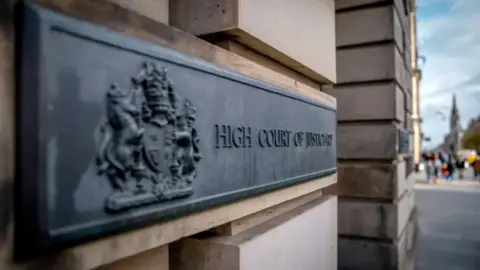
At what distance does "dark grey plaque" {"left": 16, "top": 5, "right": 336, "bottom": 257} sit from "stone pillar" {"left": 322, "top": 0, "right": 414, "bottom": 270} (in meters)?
3.86

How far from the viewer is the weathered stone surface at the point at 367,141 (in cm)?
542

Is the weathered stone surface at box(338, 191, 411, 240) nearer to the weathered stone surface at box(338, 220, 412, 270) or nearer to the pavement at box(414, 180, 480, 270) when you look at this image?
the weathered stone surface at box(338, 220, 412, 270)

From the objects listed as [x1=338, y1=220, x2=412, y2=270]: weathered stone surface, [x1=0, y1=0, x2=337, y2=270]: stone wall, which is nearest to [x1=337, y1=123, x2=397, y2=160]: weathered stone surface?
[x1=338, y1=220, x2=412, y2=270]: weathered stone surface

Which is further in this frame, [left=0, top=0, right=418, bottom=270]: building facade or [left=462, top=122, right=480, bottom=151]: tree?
[left=462, top=122, right=480, bottom=151]: tree

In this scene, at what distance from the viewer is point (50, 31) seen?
42.5 inches

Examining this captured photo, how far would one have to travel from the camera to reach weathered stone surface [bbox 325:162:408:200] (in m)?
5.42

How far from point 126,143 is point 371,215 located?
4801 mm

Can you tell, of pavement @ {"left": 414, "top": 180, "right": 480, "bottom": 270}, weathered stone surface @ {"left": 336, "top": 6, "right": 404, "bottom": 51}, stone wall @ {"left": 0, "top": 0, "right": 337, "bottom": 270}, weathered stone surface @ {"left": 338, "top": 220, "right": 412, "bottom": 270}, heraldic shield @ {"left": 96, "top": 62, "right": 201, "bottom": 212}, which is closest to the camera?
stone wall @ {"left": 0, "top": 0, "right": 337, "bottom": 270}

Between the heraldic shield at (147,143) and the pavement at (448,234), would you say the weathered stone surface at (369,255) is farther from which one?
the heraldic shield at (147,143)

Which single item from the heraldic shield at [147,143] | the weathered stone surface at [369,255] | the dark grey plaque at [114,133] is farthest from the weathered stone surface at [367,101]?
the heraldic shield at [147,143]

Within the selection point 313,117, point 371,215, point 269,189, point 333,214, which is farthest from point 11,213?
point 371,215

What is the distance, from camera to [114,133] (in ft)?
4.17

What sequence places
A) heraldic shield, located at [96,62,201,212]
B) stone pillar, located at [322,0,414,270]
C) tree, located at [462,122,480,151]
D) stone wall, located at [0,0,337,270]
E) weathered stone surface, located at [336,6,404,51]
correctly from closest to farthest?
stone wall, located at [0,0,337,270], heraldic shield, located at [96,62,201,212], stone pillar, located at [322,0,414,270], weathered stone surface, located at [336,6,404,51], tree, located at [462,122,480,151]

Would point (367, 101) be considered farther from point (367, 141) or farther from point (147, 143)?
point (147, 143)
